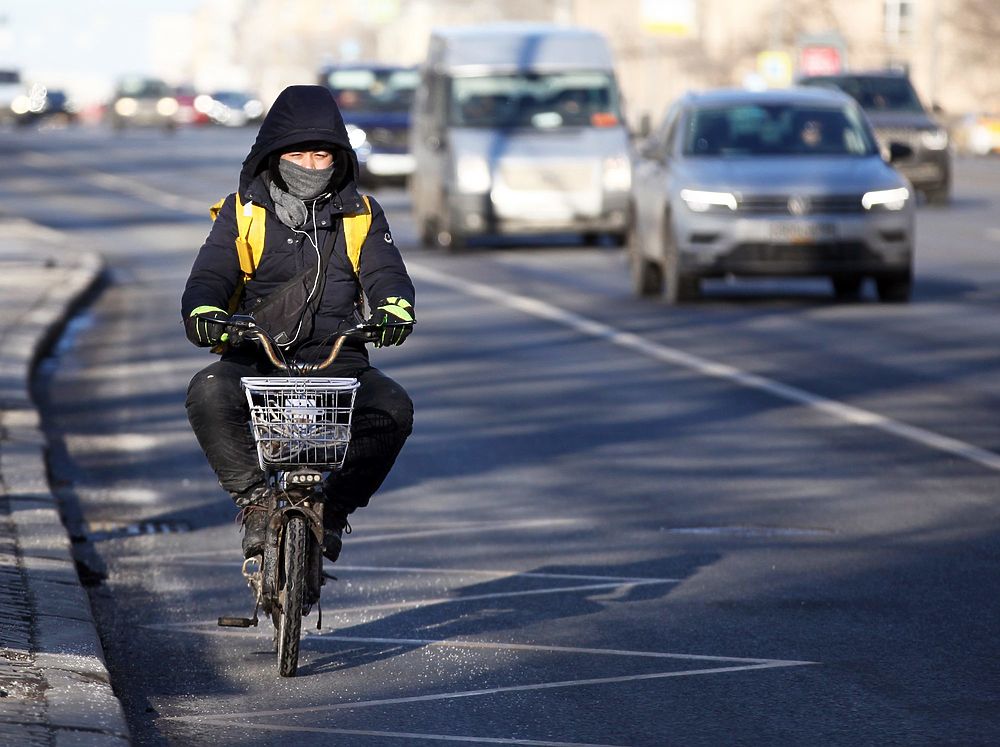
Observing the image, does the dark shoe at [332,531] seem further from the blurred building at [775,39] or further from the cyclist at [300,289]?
the blurred building at [775,39]

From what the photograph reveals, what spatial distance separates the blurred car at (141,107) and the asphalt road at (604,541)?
67074 millimetres

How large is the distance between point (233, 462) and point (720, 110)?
44.9 ft

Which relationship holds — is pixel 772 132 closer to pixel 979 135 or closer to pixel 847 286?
pixel 847 286

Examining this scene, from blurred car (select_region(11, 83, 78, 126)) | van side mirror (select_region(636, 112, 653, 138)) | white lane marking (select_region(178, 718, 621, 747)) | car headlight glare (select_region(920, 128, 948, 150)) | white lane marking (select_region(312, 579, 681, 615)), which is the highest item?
white lane marking (select_region(178, 718, 621, 747))

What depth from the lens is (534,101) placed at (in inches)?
1048

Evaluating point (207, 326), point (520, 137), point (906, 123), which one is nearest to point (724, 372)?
point (207, 326)

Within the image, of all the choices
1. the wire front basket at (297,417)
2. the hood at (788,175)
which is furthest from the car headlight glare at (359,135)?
the wire front basket at (297,417)

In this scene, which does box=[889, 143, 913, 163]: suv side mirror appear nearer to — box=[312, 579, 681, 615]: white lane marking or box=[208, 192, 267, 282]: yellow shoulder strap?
box=[312, 579, 681, 615]: white lane marking

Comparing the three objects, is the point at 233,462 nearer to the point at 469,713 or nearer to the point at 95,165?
the point at 469,713

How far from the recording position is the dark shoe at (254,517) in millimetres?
6613

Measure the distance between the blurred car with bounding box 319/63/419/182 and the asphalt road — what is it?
61.4 ft

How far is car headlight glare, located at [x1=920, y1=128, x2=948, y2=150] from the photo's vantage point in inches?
1293

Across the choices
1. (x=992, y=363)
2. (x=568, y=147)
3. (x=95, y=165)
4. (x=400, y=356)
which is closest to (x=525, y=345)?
(x=400, y=356)

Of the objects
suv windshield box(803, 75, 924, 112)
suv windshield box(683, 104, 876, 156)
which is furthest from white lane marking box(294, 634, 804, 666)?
suv windshield box(803, 75, 924, 112)
